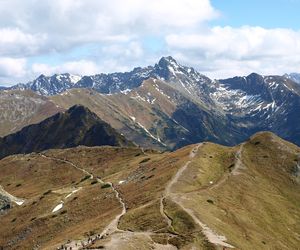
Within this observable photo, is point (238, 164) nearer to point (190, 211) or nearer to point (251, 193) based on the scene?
point (251, 193)

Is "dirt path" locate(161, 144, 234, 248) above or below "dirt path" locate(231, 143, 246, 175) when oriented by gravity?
above

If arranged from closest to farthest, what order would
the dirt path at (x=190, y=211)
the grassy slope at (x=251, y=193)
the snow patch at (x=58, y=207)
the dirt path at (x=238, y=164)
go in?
the dirt path at (x=190, y=211) → the grassy slope at (x=251, y=193) → the snow patch at (x=58, y=207) → the dirt path at (x=238, y=164)

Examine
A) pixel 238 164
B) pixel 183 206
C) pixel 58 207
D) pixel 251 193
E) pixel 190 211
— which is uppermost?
pixel 183 206

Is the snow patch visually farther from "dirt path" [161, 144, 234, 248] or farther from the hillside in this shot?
"dirt path" [161, 144, 234, 248]

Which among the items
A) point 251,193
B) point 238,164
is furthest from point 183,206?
point 238,164

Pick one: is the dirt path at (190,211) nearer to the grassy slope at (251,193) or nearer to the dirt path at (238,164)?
the grassy slope at (251,193)

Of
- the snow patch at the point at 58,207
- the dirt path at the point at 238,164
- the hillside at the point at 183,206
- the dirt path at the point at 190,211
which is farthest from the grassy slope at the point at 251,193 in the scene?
the snow patch at the point at 58,207

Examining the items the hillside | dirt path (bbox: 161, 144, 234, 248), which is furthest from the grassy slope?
dirt path (bbox: 161, 144, 234, 248)

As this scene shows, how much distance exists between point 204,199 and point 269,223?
19641 mm

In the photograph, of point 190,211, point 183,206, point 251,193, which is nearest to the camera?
point 190,211

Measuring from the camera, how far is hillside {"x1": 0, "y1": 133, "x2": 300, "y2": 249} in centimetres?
8575

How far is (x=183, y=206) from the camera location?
98.2m

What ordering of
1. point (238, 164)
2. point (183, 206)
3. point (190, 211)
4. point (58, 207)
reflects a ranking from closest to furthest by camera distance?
point (190, 211) < point (183, 206) < point (58, 207) < point (238, 164)

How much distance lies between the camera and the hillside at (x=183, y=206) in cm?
8575
